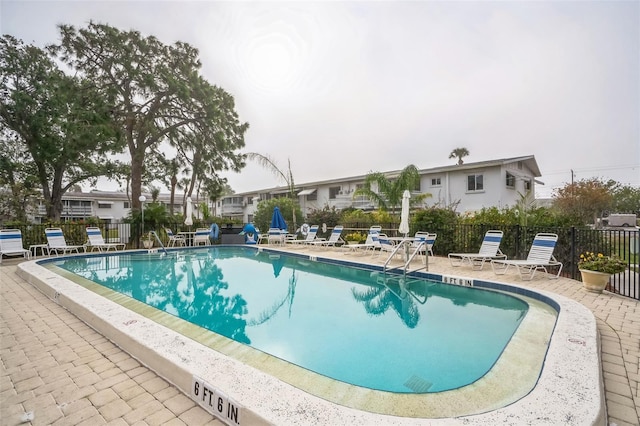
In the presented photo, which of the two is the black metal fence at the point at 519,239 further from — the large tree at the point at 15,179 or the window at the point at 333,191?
the window at the point at 333,191

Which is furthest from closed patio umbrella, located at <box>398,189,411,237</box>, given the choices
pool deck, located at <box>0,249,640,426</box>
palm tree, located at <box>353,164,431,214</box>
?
palm tree, located at <box>353,164,431,214</box>

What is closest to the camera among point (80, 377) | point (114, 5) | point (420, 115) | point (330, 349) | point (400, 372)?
point (80, 377)

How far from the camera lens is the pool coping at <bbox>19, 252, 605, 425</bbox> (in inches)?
80.5

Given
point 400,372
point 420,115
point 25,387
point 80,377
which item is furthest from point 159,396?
point 420,115

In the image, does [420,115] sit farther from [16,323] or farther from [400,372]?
[16,323]

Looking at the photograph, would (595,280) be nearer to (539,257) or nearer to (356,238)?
(539,257)

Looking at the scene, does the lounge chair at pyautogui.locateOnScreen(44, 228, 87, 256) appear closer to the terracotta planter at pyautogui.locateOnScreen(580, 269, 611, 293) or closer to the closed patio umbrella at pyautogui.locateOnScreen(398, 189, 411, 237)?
the closed patio umbrella at pyautogui.locateOnScreen(398, 189, 411, 237)

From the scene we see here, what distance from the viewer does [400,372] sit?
3432 mm

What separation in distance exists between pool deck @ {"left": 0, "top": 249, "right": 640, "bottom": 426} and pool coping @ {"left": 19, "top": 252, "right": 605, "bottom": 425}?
0.18m

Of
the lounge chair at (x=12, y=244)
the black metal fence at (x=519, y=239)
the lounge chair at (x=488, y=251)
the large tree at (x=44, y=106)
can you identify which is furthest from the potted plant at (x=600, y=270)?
the large tree at (x=44, y=106)

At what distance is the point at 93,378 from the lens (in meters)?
2.85

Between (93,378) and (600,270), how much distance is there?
834cm

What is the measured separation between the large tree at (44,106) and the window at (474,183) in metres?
22.8

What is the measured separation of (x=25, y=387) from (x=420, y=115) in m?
16.6
